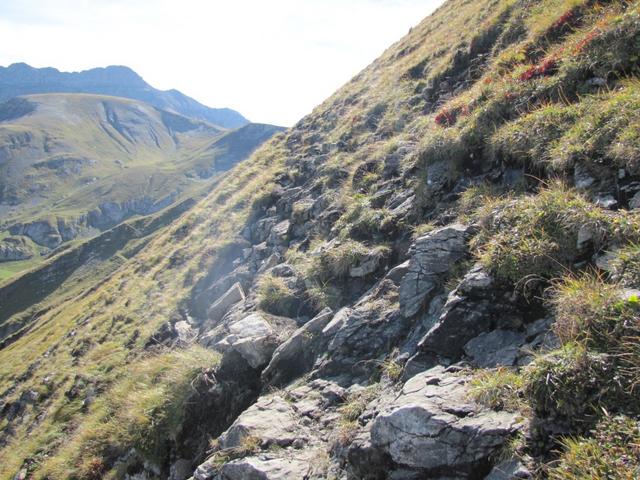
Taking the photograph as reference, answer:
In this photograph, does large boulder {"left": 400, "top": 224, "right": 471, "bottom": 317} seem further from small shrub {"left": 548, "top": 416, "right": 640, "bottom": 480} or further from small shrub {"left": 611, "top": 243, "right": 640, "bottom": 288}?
→ small shrub {"left": 548, "top": 416, "right": 640, "bottom": 480}

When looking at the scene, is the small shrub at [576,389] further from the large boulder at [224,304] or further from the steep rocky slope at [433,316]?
the large boulder at [224,304]

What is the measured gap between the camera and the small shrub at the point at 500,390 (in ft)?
18.2

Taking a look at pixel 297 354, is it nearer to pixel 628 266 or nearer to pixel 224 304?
pixel 224 304

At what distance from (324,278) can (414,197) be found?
3.73 m

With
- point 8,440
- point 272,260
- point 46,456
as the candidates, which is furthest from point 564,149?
point 8,440

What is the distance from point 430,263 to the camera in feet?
30.0

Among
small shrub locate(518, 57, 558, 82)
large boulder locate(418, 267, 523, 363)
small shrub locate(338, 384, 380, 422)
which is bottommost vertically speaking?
small shrub locate(338, 384, 380, 422)

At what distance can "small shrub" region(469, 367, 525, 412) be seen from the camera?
219 inches

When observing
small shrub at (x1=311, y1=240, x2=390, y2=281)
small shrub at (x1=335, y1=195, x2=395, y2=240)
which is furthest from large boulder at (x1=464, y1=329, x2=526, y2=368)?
small shrub at (x1=335, y1=195, x2=395, y2=240)

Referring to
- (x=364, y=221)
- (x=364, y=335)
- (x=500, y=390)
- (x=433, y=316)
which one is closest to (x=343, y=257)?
(x=364, y=221)

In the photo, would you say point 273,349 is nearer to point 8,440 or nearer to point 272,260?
point 272,260

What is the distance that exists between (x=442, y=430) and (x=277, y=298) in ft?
26.3

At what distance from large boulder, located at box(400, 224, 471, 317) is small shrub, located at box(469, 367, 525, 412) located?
113 inches

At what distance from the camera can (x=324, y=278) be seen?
1246cm
